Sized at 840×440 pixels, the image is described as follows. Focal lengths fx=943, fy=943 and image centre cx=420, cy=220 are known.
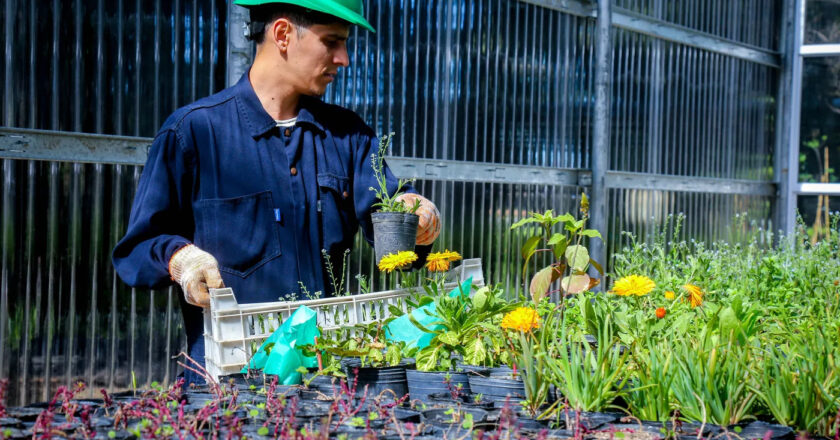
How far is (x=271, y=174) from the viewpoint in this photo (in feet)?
8.56

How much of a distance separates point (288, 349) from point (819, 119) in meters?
7.55

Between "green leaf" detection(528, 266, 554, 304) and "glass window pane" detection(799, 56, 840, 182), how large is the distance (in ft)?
22.4

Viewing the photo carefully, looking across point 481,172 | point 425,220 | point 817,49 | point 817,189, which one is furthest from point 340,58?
point 817,49

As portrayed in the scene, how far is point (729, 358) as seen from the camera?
181 centimetres

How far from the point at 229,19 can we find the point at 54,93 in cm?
92

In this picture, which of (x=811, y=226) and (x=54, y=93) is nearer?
(x=54, y=93)

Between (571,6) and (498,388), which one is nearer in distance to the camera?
(498,388)

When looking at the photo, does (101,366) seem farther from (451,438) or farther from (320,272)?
(451,438)

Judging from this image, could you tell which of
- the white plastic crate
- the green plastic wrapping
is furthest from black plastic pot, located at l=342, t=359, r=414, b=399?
the white plastic crate

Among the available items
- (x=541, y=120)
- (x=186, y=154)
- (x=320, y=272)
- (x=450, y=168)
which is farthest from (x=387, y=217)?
(x=541, y=120)

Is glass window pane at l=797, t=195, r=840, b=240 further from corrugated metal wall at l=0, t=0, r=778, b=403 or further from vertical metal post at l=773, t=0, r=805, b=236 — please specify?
corrugated metal wall at l=0, t=0, r=778, b=403

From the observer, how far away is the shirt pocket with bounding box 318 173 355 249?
266 cm

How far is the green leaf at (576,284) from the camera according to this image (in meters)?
2.20

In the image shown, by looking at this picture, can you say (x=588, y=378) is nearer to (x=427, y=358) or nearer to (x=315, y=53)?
(x=427, y=358)
